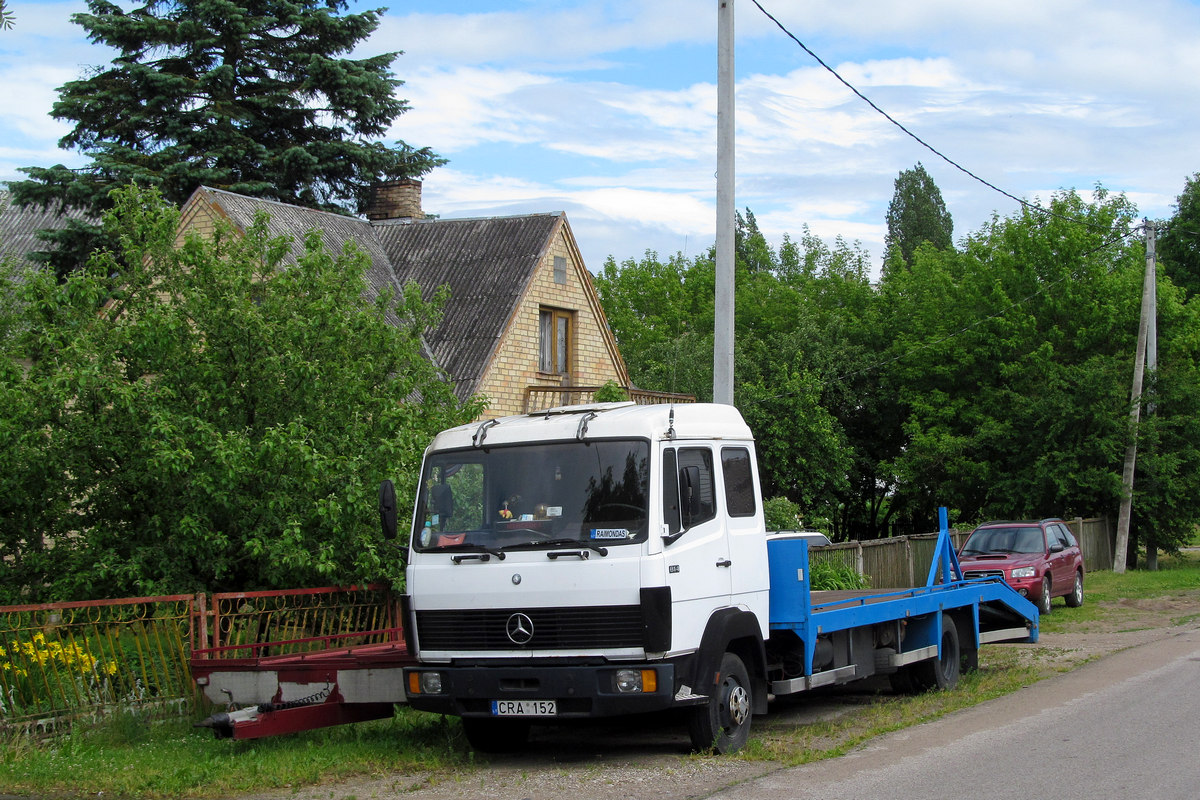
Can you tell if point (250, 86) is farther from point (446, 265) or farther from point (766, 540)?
point (766, 540)

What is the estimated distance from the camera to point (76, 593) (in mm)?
11852

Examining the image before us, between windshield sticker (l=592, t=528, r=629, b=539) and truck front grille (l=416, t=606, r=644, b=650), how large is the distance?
486 mm

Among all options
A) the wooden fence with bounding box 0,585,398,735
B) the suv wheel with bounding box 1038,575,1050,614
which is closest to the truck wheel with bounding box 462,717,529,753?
the wooden fence with bounding box 0,585,398,735

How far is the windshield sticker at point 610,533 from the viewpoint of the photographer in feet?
28.1

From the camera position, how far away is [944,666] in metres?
12.9

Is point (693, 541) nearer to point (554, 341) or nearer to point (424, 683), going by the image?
point (424, 683)

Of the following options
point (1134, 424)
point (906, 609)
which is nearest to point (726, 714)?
point (906, 609)

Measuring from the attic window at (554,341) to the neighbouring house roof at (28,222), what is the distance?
1141 cm

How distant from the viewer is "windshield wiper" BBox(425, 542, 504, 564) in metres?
8.76

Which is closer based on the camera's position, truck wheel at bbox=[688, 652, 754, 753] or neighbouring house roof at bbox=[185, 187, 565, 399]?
truck wheel at bbox=[688, 652, 754, 753]

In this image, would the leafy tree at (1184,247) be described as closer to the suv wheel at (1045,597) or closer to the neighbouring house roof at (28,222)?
the suv wheel at (1045,597)

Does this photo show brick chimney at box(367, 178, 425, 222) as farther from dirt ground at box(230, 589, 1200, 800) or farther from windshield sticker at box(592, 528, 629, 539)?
windshield sticker at box(592, 528, 629, 539)

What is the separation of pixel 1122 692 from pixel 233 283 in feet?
31.2

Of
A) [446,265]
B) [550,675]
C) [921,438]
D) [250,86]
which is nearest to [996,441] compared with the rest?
[921,438]
